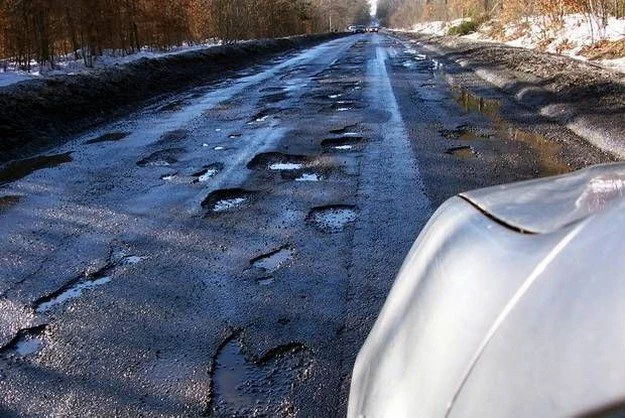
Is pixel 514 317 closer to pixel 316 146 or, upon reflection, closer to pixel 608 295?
pixel 608 295

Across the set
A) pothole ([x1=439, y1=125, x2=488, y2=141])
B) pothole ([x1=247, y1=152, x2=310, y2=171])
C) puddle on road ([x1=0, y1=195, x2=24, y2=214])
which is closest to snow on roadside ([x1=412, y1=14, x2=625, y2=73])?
pothole ([x1=439, y1=125, x2=488, y2=141])

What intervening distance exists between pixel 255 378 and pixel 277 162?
418cm

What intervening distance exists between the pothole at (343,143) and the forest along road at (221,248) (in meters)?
0.04

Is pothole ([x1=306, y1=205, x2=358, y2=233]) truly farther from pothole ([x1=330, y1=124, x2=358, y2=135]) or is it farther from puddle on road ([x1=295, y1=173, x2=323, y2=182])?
pothole ([x1=330, y1=124, x2=358, y2=135])

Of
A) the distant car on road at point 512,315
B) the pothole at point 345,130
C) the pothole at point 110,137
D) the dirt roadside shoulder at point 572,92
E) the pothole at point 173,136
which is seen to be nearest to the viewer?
the distant car on road at point 512,315

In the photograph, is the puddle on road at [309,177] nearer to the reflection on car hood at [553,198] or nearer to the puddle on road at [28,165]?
the puddle on road at [28,165]

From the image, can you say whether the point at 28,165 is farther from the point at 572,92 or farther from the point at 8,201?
the point at 572,92

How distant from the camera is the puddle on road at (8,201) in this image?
17.8 ft

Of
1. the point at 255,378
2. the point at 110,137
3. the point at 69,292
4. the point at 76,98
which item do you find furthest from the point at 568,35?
the point at 255,378

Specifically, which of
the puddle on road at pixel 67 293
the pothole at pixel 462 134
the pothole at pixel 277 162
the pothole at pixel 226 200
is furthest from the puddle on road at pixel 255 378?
the pothole at pixel 462 134

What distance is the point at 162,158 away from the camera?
708cm

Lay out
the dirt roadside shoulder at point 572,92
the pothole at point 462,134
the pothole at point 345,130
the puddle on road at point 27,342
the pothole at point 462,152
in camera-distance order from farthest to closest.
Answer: the pothole at point 345,130, the pothole at point 462,134, the dirt roadside shoulder at point 572,92, the pothole at point 462,152, the puddle on road at point 27,342

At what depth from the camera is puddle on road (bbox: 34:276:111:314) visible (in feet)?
11.5

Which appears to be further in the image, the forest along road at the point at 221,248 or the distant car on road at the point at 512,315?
the forest along road at the point at 221,248
